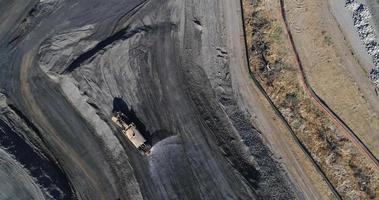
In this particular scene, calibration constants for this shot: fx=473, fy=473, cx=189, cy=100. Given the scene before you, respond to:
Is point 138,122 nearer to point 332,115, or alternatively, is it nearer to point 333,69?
point 332,115

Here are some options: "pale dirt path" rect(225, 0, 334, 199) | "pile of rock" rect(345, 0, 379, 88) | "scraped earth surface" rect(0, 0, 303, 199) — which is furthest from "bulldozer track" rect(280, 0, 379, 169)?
"scraped earth surface" rect(0, 0, 303, 199)

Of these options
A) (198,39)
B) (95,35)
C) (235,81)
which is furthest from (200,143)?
(95,35)

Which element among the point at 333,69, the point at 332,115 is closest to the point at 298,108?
the point at 332,115

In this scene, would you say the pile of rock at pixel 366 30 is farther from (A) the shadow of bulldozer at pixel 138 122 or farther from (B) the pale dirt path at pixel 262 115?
(A) the shadow of bulldozer at pixel 138 122

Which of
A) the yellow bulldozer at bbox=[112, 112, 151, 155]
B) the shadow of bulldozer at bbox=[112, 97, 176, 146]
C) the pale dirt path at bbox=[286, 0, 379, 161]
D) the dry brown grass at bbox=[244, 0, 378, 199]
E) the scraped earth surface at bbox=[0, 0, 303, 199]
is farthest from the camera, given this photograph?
the pale dirt path at bbox=[286, 0, 379, 161]

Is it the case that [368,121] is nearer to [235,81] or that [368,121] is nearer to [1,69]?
[235,81]

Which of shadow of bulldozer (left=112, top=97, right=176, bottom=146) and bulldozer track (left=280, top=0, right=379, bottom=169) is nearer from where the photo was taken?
shadow of bulldozer (left=112, top=97, right=176, bottom=146)

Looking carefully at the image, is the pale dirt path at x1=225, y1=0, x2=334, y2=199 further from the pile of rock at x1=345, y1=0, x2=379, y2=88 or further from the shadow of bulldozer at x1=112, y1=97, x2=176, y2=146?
the pile of rock at x1=345, y1=0, x2=379, y2=88
